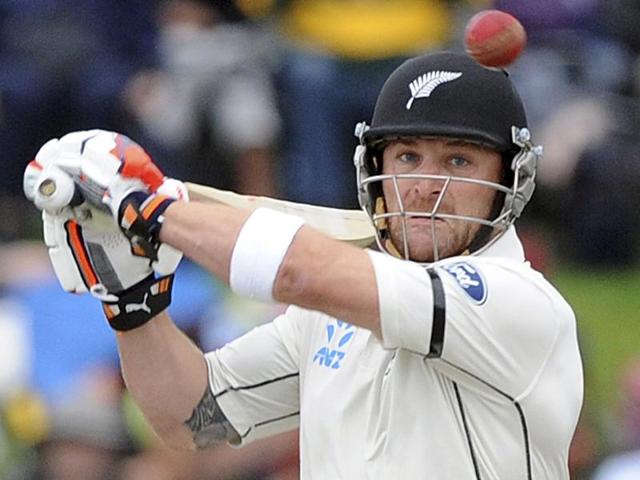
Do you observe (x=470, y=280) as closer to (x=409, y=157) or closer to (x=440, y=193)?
(x=440, y=193)

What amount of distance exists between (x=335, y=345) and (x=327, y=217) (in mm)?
476

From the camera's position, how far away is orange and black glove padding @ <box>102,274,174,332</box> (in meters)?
4.43

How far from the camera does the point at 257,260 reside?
3893mm

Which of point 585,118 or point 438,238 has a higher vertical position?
point 438,238

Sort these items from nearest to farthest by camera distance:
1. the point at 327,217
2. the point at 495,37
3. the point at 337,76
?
the point at 495,37
the point at 327,217
the point at 337,76

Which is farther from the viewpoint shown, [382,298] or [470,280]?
[470,280]

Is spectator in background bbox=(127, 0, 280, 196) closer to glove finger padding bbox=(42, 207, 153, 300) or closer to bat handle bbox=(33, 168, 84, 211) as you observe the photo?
glove finger padding bbox=(42, 207, 153, 300)

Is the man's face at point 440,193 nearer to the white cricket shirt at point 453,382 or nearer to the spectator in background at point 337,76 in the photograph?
the white cricket shirt at point 453,382

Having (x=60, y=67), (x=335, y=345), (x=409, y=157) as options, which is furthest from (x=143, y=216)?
(x=60, y=67)

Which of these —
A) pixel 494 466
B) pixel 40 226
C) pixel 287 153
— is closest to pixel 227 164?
pixel 287 153

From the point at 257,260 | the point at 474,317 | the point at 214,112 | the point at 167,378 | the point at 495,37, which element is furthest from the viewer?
the point at 214,112

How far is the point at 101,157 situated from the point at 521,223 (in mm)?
5356

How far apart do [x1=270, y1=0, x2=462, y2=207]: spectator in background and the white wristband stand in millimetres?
5229

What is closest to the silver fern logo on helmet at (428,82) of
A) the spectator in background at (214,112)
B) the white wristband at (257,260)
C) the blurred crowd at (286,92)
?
the white wristband at (257,260)
